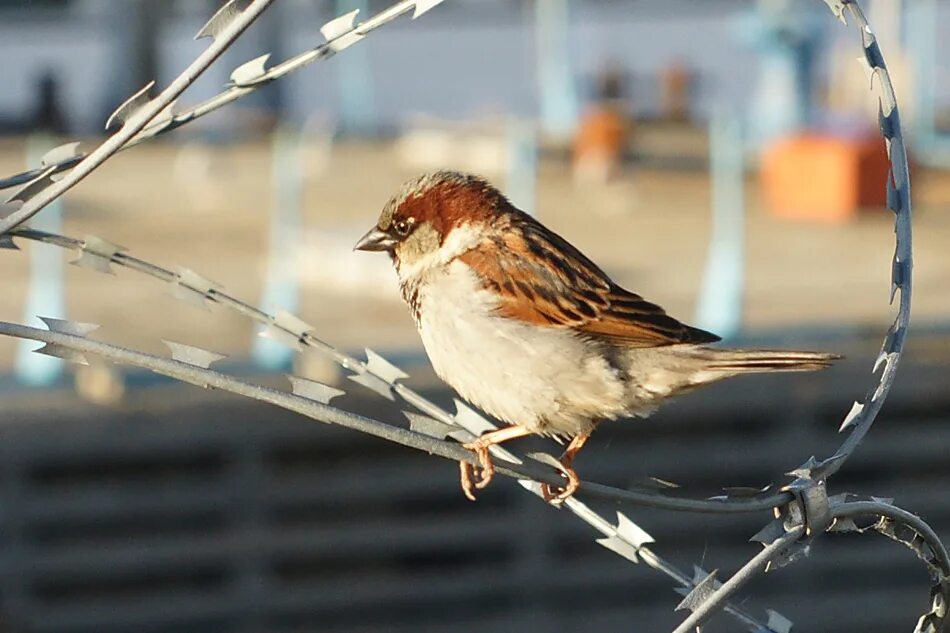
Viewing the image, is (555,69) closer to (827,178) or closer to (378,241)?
(827,178)

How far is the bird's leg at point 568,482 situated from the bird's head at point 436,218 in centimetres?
43

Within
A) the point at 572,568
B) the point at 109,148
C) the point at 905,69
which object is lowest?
the point at 109,148

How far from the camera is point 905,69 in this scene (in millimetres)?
22938

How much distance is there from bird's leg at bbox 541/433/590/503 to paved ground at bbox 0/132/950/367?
633cm

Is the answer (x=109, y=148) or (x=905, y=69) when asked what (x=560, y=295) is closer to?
(x=109, y=148)

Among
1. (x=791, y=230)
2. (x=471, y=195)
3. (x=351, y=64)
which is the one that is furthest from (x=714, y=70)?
(x=471, y=195)

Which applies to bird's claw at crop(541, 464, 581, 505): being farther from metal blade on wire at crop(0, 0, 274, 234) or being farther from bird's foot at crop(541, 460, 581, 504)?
metal blade on wire at crop(0, 0, 274, 234)

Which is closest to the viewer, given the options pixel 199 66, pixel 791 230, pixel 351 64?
pixel 199 66

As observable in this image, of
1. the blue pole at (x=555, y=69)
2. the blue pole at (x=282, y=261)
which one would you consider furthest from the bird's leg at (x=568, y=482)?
the blue pole at (x=555, y=69)

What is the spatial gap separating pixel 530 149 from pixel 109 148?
937 cm

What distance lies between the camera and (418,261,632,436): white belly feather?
10.2ft

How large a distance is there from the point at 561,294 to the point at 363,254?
855 cm

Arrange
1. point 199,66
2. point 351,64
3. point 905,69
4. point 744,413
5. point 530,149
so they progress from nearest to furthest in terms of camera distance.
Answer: point 199,66
point 744,413
point 530,149
point 905,69
point 351,64

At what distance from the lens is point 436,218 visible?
330 cm
